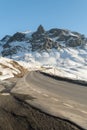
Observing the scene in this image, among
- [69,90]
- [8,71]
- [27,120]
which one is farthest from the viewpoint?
[8,71]

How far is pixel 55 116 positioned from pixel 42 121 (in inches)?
54.9

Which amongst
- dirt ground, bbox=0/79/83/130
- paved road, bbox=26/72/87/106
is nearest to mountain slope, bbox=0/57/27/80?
A: paved road, bbox=26/72/87/106

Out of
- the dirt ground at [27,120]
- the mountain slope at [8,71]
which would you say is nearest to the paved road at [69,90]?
the dirt ground at [27,120]

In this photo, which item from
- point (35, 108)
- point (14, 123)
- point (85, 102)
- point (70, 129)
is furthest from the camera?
point (85, 102)

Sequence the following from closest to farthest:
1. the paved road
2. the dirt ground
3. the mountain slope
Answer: the dirt ground → the paved road → the mountain slope

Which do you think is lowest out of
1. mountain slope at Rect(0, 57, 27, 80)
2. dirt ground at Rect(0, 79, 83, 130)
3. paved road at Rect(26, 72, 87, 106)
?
mountain slope at Rect(0, 57, 27, 80)

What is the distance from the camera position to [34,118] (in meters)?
15.9

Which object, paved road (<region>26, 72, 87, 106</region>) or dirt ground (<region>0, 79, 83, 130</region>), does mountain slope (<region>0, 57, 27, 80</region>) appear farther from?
dirt ground (<region>0, 79, 83, 130</region>)

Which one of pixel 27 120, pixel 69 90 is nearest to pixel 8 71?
pixel 69 90

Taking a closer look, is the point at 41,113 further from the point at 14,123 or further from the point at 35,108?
the point at 14,123

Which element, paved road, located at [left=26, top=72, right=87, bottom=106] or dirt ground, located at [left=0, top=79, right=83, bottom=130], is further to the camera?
paved road, located at [left=26, top=72, right=87, bottom=106]

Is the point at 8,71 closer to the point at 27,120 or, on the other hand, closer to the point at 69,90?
the point at 69,90

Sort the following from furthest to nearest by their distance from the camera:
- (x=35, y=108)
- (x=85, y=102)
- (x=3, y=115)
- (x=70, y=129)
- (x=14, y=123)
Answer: (x=85, y=102)
(x=35, y=108)
(x=3, y=115)
(x=14, y=123)
(x=70, y=129)

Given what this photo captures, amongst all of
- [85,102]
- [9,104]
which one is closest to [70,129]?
[9,104]
